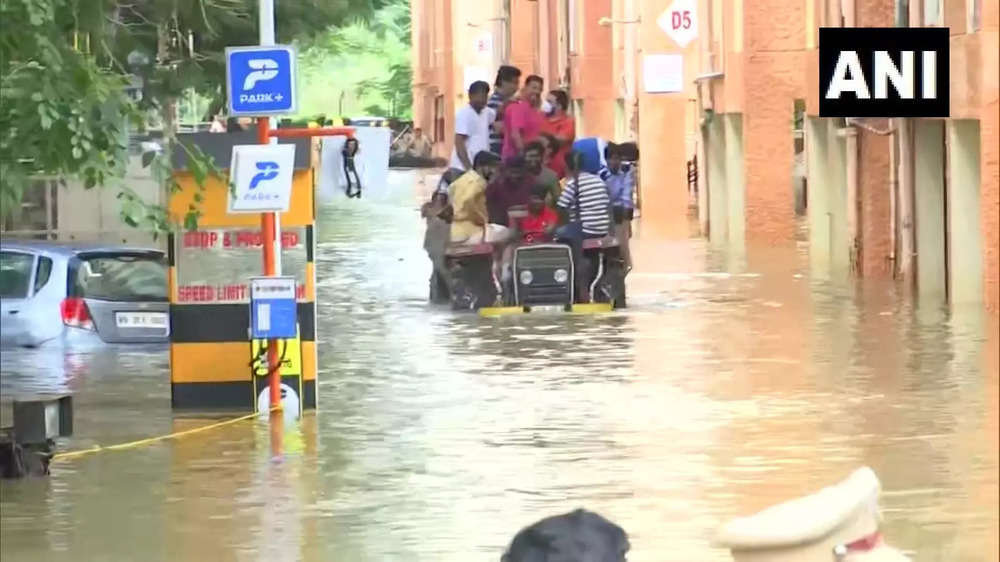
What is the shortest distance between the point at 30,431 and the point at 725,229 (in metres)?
26.7

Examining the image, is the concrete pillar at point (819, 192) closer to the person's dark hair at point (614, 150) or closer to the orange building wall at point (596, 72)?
the person's dark hair at point (614, 150)

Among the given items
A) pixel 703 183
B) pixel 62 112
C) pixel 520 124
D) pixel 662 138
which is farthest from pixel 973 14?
pixel 662 138

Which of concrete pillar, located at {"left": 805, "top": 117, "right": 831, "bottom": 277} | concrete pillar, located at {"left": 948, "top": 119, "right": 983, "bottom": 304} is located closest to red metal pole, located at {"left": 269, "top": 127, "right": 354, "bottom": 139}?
concrete pillar, located at {"left": 948, "top": 119, "right": 983, "bottom": 304}

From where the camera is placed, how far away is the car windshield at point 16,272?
22844mm

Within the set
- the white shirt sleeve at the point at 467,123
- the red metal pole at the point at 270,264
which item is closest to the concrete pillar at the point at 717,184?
the white shirt sleeve at the point at 467,123

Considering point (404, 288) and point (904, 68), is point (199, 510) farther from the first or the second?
point (404, 288)

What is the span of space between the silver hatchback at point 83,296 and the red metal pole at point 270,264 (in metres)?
6.23

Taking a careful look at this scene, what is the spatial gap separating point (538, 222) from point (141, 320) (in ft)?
14.3

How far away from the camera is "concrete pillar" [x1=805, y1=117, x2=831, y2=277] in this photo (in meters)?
33.0

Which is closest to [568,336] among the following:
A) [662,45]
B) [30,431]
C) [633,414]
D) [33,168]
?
[633,414]

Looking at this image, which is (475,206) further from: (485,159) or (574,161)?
(574,161)

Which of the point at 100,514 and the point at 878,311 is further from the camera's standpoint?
the point at 878,311

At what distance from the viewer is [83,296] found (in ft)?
74.2

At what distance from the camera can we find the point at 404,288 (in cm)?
2950
